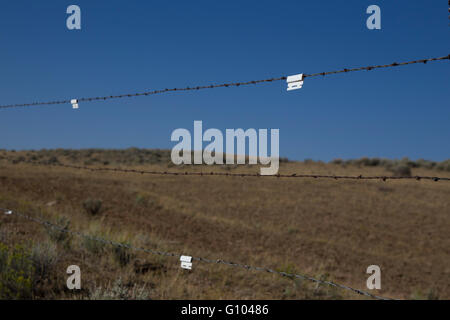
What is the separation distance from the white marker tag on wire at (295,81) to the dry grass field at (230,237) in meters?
3.85

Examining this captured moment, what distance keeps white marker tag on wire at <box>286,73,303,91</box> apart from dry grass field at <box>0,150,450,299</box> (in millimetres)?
3852

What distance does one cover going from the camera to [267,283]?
300 inches

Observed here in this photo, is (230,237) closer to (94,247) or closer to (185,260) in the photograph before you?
(94,247)

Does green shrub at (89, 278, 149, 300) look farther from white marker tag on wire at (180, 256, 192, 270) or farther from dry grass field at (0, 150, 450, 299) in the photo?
white marker tag on wire at (180, 256, 192, 270)

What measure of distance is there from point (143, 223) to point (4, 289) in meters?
7.20

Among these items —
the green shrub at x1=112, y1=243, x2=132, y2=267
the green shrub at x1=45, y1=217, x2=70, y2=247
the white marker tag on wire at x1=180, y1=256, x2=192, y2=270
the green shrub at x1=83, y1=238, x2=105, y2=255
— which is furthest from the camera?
the green shrub at x1=45, y1=217, x2=70, y2=247

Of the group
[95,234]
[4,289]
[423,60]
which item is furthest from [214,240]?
[423,60]

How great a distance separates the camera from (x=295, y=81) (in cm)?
436

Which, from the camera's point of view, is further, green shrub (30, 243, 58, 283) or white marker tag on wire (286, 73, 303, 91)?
green shrub (30, 243, 58, 283)

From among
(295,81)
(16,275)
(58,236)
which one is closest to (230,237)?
(58,236)

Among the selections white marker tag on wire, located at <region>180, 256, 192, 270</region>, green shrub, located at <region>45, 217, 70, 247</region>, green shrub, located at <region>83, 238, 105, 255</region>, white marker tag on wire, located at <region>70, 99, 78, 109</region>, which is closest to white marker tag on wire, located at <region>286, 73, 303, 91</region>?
white marker tag on wire, located at <region>180, 256, 192, 270</region>

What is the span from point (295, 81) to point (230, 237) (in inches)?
351

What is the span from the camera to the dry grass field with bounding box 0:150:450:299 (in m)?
6.84
